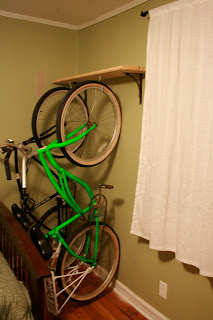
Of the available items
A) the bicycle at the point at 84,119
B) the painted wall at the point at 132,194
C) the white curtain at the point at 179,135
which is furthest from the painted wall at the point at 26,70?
the white curtain at the point at 179,135

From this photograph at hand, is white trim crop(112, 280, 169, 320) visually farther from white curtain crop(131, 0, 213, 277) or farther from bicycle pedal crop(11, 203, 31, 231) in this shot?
bicycle pedal crop(11, 203, 31, 231)

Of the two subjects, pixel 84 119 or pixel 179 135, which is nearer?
pixel 179 135

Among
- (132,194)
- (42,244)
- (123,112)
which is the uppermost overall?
(123,112)

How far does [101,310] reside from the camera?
2447mm

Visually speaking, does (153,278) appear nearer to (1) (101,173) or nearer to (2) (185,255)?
(2) (185,255)

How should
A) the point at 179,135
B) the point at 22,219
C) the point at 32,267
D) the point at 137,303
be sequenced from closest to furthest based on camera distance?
the point at 32,267, the point at 179,135, the point at 22,219, the point at 137,303

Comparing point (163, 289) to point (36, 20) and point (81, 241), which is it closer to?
point (81, 241)

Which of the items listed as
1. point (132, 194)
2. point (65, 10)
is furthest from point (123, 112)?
point (65, 10)

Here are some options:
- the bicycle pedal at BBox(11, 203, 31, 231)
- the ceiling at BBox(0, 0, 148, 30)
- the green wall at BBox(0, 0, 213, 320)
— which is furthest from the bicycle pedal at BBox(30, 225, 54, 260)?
the ceiling at BBox(0, 0, 148, 30)

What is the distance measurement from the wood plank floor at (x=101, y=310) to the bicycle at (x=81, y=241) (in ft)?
0.26

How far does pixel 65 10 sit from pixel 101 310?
2.58 metres

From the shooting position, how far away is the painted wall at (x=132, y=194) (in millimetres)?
2045

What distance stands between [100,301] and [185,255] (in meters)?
1.08

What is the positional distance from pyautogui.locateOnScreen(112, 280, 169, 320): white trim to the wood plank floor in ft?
0.11
